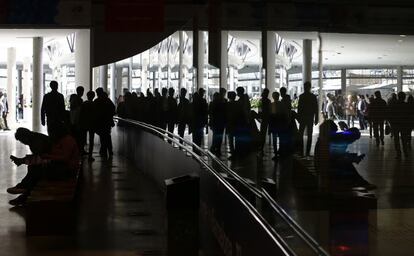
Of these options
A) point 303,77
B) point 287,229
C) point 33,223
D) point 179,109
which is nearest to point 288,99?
point 303,77

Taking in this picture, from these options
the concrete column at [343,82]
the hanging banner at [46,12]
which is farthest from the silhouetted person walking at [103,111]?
the concrete column at [343,82]

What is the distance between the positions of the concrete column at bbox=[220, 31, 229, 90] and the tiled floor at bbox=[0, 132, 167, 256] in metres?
1.74

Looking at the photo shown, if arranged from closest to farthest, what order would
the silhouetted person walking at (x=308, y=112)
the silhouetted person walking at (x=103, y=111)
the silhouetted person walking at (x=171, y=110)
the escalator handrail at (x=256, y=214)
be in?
the silhouetted person walking at (x=308, y=112) < the escalator handrail at (x=256, y=214) < the silhouetted person walking at (x=171, y=110) < the silhouetted person walking at (x=103, y=111)

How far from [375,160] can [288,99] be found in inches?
32.7

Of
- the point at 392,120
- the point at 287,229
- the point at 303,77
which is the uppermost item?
the point at 303,77

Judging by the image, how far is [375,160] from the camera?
5.77ft

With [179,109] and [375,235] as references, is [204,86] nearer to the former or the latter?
[179,109]

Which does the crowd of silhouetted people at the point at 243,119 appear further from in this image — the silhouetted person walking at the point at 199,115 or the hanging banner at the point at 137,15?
the hanging banner at the point at 137,15

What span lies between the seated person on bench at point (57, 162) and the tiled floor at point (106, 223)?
1.51 feet

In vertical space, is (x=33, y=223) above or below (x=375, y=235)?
below

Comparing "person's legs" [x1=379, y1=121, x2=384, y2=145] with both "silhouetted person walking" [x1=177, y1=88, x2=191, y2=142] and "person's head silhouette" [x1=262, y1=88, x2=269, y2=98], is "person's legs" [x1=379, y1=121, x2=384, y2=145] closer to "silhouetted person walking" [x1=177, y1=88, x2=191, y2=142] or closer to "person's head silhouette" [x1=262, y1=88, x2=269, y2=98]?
"person's head silhouette" [x1=262, y1=88, x2=269, y2=98]

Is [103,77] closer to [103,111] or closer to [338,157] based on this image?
[103,111]

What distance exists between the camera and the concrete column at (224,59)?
4171 mm

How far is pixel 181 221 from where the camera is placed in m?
4.75
